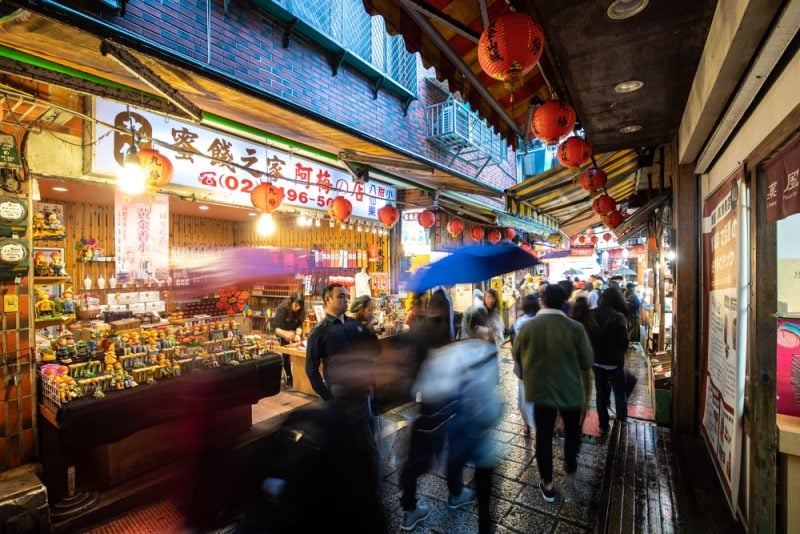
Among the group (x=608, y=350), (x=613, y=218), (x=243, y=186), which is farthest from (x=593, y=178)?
(x=243, y=186)

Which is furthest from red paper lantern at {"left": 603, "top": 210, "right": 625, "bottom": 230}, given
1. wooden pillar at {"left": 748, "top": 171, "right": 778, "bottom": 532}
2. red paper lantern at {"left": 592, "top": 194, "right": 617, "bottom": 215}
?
wooden pillar at {"left": 748, "top": 171, "right": 778, "bottom": 532}

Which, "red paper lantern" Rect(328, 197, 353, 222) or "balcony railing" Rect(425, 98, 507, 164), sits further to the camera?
"balcony railing" Rect(425, 98, 507, 164)

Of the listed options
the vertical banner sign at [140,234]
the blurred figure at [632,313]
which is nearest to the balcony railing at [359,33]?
the vertical banner sign at [140,234]

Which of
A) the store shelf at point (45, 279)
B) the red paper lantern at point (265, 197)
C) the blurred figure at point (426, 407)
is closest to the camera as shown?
the blurred figure at point (426, 407)

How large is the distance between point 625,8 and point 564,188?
8.25 metres

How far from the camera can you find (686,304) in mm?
5555

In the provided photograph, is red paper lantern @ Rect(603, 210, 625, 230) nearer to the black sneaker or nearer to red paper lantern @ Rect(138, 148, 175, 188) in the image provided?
the black sneaker

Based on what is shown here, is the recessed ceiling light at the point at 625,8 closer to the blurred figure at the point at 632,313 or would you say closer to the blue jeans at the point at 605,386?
the blue jeans at the point at 605,386

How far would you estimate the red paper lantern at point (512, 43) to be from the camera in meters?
2.96

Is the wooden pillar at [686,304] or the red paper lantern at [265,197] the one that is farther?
the red paper lantern at [265,197]

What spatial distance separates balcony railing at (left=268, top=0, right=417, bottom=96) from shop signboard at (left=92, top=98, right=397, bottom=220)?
7.89 ft

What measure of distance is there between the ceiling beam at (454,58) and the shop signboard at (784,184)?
3.37m

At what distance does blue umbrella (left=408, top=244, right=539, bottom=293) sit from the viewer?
3.57 meters

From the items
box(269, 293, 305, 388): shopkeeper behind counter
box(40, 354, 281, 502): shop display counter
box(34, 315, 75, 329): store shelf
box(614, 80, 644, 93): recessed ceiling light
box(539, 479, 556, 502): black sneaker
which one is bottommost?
box(539, 479, 556, 502): black sneaker
